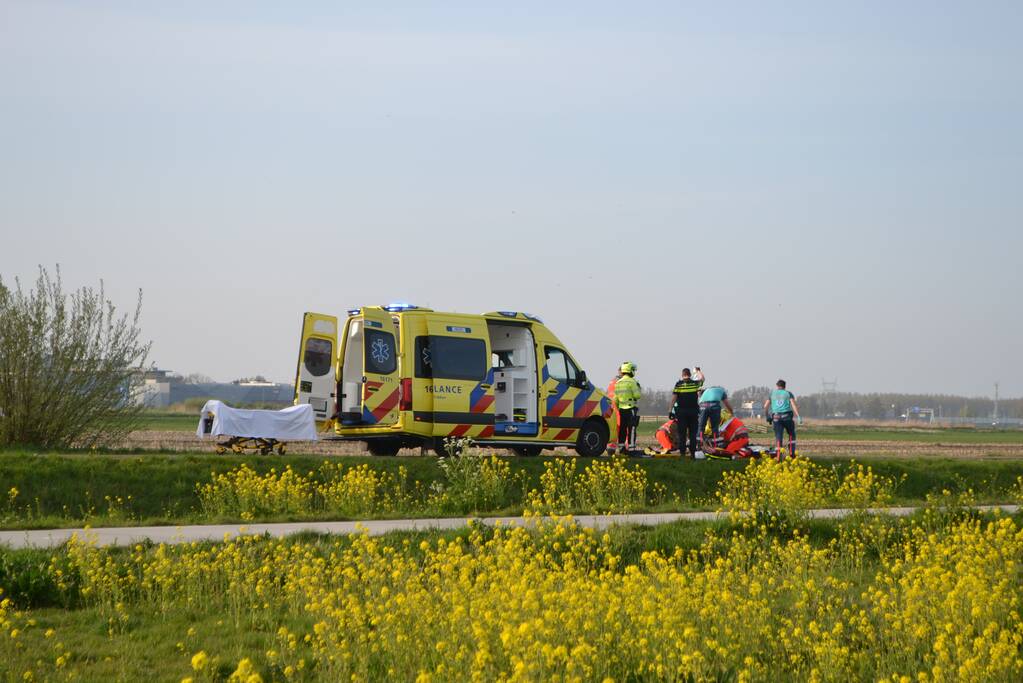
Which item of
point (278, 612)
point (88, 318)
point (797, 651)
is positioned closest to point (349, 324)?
point (88, 318)

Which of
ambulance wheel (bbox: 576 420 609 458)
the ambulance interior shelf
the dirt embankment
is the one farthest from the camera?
the dirt embankment

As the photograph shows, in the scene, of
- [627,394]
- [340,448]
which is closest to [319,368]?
[627,394]

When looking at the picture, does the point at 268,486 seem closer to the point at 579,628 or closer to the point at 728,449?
the point at 579,628

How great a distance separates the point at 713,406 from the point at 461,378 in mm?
5660

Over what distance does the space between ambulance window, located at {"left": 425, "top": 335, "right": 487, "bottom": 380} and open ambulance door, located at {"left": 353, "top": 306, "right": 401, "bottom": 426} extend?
540 mm

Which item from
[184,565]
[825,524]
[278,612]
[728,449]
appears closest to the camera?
[278,612]

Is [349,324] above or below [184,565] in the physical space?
above

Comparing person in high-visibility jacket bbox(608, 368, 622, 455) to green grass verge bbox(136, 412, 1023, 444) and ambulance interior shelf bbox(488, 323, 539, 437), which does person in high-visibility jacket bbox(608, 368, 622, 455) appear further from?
green grass verge bbox(136, 412, 1023, 444)

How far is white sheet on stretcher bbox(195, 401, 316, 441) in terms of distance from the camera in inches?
834

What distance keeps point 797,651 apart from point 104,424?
16.7m

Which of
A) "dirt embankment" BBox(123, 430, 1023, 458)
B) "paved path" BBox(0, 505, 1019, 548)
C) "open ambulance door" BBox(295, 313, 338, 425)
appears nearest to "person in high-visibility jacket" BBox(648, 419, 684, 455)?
"dirt embankment" BBox(123, 430, 1023, 458)

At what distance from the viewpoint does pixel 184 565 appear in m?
9.92

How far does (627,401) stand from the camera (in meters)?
23.9

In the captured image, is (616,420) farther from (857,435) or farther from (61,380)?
(857,435)
